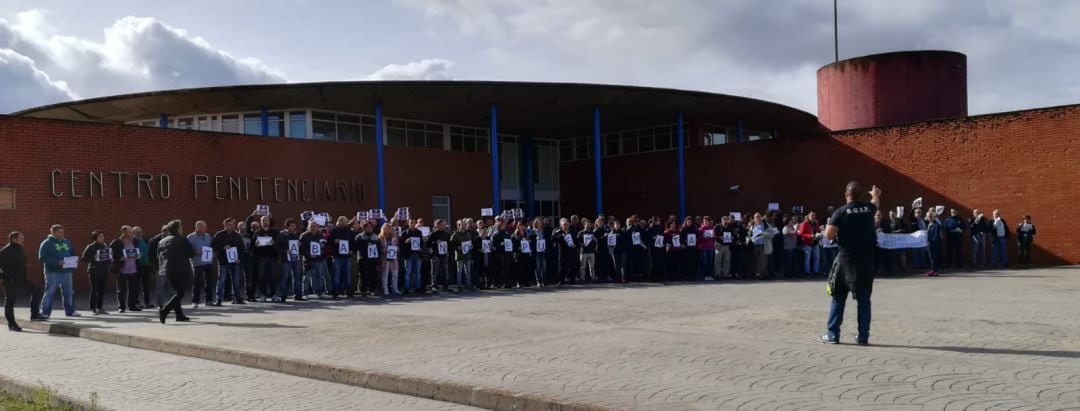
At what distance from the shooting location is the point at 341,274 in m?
18.2

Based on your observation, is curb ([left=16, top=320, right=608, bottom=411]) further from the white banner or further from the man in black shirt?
the white banner

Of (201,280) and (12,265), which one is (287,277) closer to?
(201,280)

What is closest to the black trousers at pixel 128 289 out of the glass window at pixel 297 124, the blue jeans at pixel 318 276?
the blue jeans at pixel 318 276

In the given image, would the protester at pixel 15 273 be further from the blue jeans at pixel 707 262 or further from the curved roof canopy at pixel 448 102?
the blue jeans at pixel 707 262

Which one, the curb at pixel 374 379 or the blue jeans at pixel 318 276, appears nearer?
the curb at pixel 374 379

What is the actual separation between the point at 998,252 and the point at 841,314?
16.8m

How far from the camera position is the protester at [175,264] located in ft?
44.5

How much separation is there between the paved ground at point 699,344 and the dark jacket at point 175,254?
96 cm

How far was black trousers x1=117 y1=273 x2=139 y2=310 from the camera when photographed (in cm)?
1609

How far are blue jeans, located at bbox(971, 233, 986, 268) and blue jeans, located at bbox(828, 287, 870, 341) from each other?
16236 millimetres

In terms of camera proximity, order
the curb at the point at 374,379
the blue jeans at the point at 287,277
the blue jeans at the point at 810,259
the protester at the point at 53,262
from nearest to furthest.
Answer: the curb at the point at 374,379
the protester at the point at 53,262
the blue jeans at the point at 287,277
the blue jeans at the point at 810,259

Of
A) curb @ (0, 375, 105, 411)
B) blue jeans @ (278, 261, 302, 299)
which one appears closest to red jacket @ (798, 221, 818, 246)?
blue jeans @ (278, 261, 302, 299)

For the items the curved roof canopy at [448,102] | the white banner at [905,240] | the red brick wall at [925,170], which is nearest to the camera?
the white banner at [905,240]

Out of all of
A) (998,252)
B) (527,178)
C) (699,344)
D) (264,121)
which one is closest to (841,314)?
(699,344)
